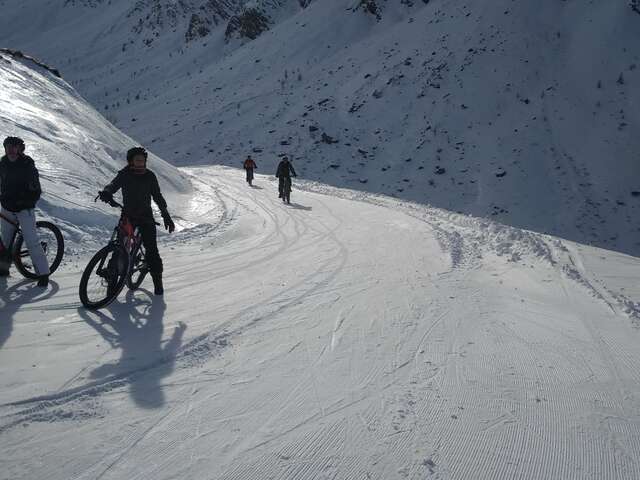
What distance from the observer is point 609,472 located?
3.02 metres

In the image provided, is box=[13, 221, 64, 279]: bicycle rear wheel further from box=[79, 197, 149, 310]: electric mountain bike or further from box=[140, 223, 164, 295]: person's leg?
box=[140, 223, 164, 295]: person's leg

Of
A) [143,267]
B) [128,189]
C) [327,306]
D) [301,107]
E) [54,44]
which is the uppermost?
[54,44]

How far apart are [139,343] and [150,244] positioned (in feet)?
5.20

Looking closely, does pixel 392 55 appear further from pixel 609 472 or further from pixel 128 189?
pixel 609 472

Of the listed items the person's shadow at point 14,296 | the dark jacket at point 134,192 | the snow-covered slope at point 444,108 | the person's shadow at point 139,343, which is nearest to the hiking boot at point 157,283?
the person's shadow at point 139,343

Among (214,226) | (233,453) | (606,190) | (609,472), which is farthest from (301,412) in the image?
(606,190)

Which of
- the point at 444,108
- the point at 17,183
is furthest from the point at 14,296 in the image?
the point at 444,108

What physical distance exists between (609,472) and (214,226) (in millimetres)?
8677

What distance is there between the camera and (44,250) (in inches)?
235

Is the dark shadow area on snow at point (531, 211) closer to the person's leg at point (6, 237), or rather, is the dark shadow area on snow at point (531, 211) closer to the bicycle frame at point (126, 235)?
the bicycle frame at point (126, 235)

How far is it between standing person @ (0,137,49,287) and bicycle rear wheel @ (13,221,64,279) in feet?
0.34

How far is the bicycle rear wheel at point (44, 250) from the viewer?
219 inches

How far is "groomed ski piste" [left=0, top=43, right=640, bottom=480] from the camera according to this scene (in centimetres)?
300

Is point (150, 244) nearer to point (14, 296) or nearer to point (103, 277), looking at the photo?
point (103, 277)
